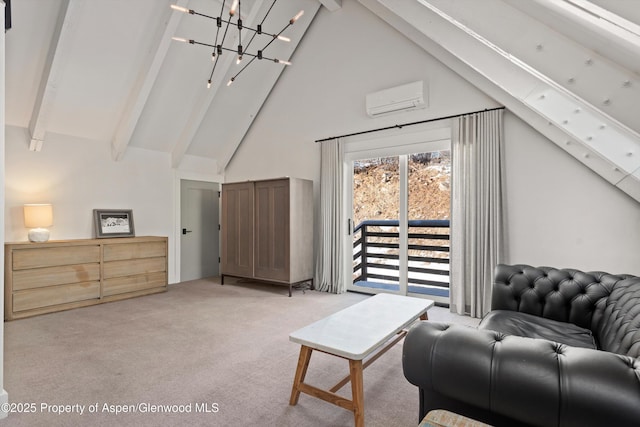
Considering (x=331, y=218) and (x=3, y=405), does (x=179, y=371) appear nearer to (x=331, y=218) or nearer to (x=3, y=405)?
(x=3, y=405)

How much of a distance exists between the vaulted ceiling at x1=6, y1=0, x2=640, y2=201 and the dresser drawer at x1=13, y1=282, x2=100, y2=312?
6.10 feet

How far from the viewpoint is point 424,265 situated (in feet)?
14.6

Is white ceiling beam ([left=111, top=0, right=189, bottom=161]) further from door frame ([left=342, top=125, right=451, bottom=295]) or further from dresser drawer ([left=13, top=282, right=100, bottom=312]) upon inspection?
door frame ([left=342, top=125, right=451, bottom=295])

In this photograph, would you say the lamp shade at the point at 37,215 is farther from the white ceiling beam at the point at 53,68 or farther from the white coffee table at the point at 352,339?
the white coffee table at the point at 352,339

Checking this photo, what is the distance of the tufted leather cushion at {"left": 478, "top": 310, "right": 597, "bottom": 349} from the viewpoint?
1.99m

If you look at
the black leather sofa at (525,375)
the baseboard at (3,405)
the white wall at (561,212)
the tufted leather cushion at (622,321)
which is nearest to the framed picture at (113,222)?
the baseboard at (3,405)

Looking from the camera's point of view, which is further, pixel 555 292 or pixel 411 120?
pixel 411 120

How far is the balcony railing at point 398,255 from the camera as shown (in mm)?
4320

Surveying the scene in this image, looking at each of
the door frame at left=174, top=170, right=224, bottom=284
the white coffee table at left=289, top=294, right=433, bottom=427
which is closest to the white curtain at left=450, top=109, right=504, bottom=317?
the white coffee table at left=289, top=294, right=433, bottom=427

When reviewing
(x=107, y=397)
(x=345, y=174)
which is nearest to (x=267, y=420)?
(x=107, y=397)

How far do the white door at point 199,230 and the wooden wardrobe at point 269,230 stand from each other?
76 centimetres

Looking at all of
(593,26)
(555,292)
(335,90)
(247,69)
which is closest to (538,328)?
(555,292)

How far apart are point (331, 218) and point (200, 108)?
2666mm

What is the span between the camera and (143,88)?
14.2 ft
